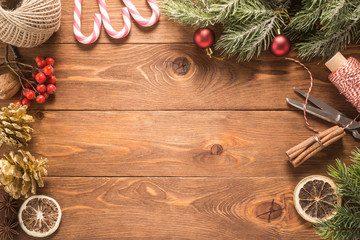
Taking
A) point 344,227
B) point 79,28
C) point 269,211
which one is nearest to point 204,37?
point 79,28

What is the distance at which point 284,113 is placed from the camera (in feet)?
4.31

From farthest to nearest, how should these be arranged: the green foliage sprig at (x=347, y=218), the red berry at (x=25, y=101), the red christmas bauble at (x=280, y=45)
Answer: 1. the red berry at (x=25, y=101)
2. the red christmas bauble at (x=280, y=45)
3. the green foliage sprig at (x=347, y=218)

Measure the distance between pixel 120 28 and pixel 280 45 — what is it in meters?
0.65

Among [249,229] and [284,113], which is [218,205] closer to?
[249,229]

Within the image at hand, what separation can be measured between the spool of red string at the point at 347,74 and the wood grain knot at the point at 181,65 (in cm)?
55

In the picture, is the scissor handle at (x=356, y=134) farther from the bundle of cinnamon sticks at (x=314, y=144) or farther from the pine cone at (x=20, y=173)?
the pine cone at (x=20, y=173)

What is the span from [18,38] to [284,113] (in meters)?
1.08

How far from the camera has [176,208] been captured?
4.33 feet

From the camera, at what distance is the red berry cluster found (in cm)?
125

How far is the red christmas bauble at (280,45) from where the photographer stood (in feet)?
3.92

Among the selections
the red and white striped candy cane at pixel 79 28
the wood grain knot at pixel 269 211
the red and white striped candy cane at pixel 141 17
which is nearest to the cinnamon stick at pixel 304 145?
the wood grain knot at pixel 269 211

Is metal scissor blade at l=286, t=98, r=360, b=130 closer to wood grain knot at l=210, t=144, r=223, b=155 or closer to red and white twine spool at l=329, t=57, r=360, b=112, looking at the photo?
red and white twine spool at l=329, t=57, r=360, b=112

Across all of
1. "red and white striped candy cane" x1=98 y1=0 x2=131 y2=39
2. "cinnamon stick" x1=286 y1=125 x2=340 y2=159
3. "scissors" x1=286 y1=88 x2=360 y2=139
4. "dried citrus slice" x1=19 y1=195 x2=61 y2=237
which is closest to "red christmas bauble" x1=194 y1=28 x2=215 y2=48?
"red and white striped candy cane" x1=98 y1=0 x2=131 y2=39

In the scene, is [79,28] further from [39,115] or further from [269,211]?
[269,211]
